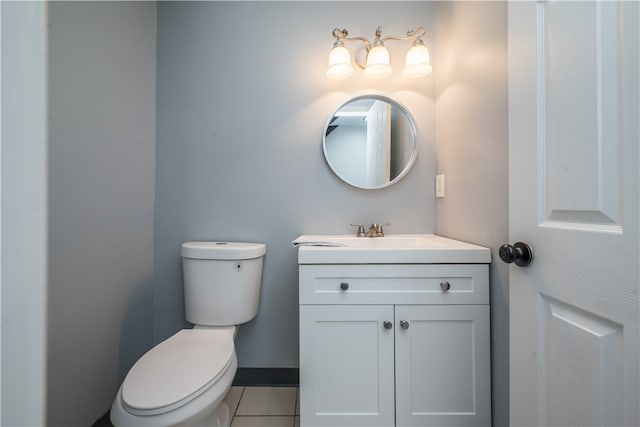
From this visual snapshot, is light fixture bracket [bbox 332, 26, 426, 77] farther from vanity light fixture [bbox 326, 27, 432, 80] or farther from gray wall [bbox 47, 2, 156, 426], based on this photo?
gray wall [bbox 47, 2, 156, 426]

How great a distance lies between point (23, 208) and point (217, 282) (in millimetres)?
1062

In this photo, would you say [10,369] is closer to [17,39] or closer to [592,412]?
[17,39]

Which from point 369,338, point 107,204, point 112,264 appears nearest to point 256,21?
point 107,204

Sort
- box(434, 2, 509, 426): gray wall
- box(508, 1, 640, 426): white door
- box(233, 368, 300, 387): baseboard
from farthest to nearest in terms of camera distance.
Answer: box(233, 368, 300, 387): baseboard → box(434, 2, 509, 426): gray wall → box(508, 1, 640, 426): white door

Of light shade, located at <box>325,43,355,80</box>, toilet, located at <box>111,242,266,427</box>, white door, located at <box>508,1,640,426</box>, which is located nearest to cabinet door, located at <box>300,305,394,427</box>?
toilet, located at <box>111,242,266,427</box>

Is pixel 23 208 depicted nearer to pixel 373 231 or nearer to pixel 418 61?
pixel 373 231

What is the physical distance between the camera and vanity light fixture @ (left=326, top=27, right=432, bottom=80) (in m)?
1.34

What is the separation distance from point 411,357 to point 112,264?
4.27 ft

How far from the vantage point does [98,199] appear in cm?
112

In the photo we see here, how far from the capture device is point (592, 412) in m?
0.52

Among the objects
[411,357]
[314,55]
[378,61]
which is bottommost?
[411,357]

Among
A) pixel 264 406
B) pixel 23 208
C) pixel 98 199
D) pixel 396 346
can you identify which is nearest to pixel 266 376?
pixel 264 406

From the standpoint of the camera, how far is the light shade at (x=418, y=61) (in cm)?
134

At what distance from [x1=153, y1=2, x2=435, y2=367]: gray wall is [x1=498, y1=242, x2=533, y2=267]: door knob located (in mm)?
801
